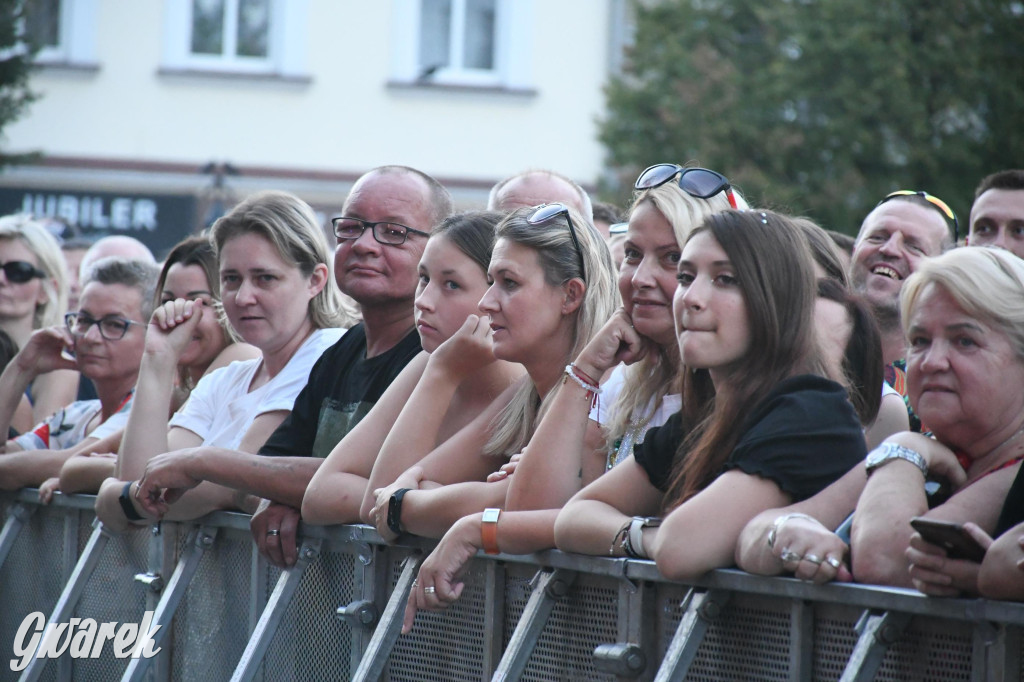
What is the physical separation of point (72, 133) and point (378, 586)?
15.8 m

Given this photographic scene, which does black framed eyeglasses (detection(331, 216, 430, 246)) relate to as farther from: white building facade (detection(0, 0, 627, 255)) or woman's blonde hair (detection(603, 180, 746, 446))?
white building facade (detection(0, 0, 627, 255))

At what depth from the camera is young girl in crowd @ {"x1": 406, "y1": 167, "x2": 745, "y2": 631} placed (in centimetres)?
380

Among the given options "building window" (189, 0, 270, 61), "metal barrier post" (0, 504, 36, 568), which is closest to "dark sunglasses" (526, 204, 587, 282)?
"metal barrier post" (0, 504, 36, 568)

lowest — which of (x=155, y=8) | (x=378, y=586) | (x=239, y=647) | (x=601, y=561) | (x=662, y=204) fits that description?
(x=239, y=647)

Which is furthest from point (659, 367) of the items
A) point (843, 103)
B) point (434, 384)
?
point (843, 103)

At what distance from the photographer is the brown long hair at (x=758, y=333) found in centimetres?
337

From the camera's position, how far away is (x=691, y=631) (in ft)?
10.3

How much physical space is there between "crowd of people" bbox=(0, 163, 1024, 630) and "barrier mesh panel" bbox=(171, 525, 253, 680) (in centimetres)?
21

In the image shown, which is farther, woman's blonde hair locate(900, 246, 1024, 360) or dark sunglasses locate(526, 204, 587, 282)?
dark sunglasses locate(526, 204, 587, 282)

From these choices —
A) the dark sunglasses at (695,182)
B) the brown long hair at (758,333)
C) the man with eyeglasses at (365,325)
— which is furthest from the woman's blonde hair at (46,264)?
the brown long hair at (758,333)

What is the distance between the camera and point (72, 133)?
18.7 m

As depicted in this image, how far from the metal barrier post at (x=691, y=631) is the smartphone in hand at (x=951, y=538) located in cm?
59

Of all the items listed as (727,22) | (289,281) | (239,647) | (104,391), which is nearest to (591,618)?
(239,647)

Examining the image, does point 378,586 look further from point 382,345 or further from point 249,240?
point 249,240
